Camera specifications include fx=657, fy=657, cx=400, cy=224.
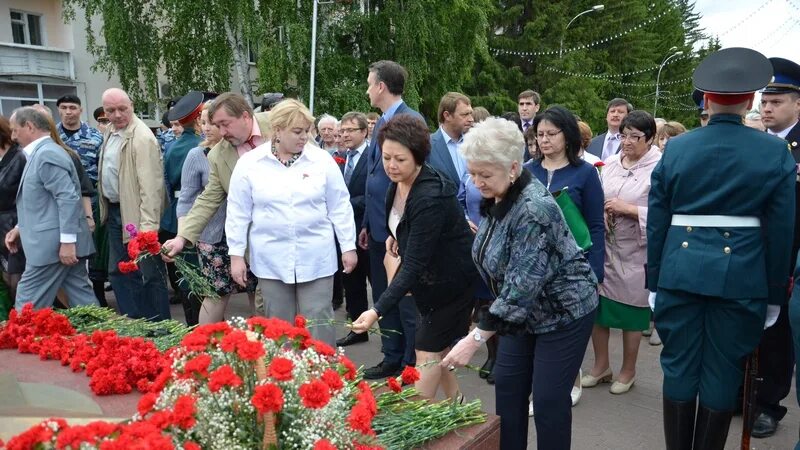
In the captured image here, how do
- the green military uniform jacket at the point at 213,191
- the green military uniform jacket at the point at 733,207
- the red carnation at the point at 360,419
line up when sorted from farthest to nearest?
the green military uniform jacket at the point at 213,191
the green military uniform jacket at the point at 733,207
the red carnation at the point at 360,419

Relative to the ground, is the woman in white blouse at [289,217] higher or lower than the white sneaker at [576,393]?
higher

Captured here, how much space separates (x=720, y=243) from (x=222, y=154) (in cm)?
309

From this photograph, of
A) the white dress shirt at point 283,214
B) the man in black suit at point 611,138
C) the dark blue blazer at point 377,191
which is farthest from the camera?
the man in black suit at point 611,138

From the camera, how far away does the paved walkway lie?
12.8ft

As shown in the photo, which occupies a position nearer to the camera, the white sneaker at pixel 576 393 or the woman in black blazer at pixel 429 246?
the woman in black blazer at pixel 429 246

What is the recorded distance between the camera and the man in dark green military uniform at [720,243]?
299 cm

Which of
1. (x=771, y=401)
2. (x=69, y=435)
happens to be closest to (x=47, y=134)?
(x=69, y=435)

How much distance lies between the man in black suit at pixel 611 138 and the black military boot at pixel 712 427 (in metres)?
4.52

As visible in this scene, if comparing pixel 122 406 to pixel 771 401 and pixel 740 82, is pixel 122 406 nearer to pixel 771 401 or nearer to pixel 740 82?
pixel 740 82

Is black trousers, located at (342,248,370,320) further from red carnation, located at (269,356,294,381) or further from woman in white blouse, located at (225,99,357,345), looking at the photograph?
red carnation, located at (269,356,294,381)

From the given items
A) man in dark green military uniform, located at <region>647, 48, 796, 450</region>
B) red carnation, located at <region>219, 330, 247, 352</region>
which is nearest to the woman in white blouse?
man in dark green military uniform, located at <region>647, 48, 796, 450</region>

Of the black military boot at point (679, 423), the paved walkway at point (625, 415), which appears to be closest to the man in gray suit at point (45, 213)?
the paved walkway at point (625, 415)

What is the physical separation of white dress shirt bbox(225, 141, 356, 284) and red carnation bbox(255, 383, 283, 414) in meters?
2.26

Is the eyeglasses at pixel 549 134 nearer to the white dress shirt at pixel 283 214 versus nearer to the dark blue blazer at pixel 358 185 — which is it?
the white dress shirt at pixel 283 214
